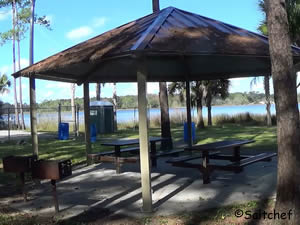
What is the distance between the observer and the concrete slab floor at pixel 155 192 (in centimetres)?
599

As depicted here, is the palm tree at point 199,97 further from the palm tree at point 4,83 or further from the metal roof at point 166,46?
the palm tree at point 4,83

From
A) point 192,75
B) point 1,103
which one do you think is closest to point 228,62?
point 192,75

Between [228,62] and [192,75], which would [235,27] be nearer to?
[228,62]

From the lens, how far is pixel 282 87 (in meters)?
4.18

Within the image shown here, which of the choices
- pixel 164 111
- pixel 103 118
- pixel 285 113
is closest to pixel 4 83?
pixel 103 118

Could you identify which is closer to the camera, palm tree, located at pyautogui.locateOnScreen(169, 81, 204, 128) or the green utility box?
the green utility box

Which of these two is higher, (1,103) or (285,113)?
(1,103)

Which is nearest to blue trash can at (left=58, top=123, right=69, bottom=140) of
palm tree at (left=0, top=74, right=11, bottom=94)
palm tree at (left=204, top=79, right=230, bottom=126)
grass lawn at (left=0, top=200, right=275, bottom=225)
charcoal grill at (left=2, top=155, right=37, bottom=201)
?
palm tree at (left=204, top=79, right=230, bottom=126)

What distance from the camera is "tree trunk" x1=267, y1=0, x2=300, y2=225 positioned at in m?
4.18

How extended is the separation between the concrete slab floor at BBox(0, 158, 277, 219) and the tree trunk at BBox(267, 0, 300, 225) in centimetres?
176

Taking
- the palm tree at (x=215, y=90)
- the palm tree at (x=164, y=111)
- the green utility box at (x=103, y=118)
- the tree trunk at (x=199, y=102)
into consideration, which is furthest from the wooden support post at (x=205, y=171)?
the palm tree at (x=215, y=90)

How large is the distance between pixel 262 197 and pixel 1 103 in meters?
36.5

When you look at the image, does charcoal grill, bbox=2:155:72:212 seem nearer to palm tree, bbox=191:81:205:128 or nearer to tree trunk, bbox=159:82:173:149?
tree trunk, bbox=159:82:173:149

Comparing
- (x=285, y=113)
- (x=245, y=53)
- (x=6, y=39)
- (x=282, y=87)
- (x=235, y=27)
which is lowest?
(x=285, y=113)
